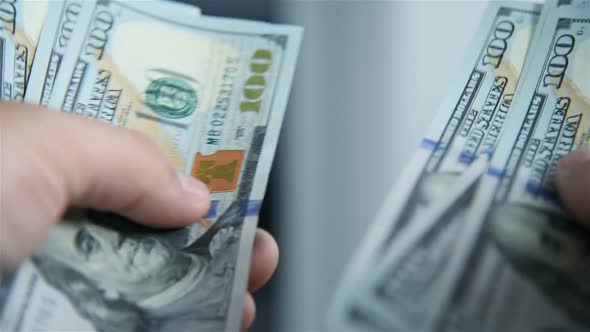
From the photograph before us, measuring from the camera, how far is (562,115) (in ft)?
1.74

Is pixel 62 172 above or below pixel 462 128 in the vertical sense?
below

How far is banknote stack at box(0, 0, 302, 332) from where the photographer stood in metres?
0.52

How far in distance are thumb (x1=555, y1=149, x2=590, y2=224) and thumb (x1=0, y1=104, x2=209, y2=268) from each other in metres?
0.32

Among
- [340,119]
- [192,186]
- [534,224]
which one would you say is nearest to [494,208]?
[534,224]

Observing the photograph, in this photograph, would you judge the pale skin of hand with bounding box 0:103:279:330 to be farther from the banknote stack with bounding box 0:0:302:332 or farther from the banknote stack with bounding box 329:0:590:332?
the banknote stack with bounding box 329:0:590:332

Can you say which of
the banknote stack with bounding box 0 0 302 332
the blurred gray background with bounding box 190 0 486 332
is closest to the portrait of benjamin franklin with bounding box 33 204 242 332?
the banknote stack with bounding box 0 0 302 332

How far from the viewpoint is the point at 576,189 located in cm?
44

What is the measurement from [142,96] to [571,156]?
41cm

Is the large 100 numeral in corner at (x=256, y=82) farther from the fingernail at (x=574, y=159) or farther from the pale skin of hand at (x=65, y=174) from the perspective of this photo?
the fingernail at (x=574, y=159)

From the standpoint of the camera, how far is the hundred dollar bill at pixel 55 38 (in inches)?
21.9

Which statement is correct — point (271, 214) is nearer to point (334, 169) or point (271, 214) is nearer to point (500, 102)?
point (334, 169)

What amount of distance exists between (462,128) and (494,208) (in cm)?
11

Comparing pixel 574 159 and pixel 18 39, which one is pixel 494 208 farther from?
pixel 18 39

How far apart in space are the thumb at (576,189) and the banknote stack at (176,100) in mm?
274
